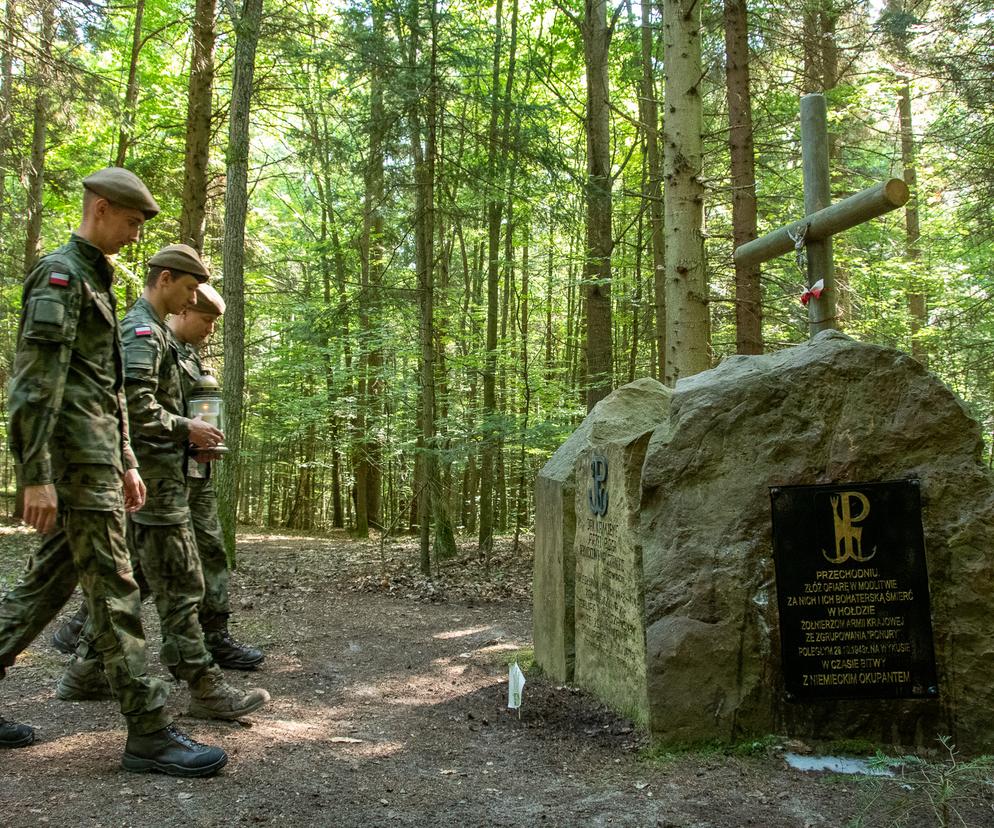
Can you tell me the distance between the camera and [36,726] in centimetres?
389

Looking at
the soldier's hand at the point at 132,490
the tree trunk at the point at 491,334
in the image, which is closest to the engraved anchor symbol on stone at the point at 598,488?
the soldier's hand at the point at 132,490

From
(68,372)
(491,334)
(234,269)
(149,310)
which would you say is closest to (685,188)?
(149,310)

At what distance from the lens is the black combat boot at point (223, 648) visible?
204 inches

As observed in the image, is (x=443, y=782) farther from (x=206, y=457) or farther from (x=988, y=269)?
(x=988, y=269)

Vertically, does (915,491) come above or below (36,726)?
above

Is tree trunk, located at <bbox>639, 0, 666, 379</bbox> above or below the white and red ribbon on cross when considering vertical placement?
above

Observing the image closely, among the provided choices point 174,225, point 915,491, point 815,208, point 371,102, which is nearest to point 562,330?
point 174,225

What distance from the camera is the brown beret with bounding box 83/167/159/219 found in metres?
3.29

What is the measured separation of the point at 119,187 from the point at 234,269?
6997 mm

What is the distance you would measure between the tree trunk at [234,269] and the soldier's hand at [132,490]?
257 inches

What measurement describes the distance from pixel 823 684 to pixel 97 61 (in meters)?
19.0

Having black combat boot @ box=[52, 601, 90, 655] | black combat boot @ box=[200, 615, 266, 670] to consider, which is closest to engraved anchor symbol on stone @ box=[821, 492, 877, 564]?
black combat boot @ box=[200, 615, 266, 670]

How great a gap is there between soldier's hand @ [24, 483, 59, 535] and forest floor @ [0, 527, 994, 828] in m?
1.07

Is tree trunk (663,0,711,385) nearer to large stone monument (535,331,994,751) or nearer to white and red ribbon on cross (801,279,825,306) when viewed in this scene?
white and red ribbon on cross (801,279,825,306)
